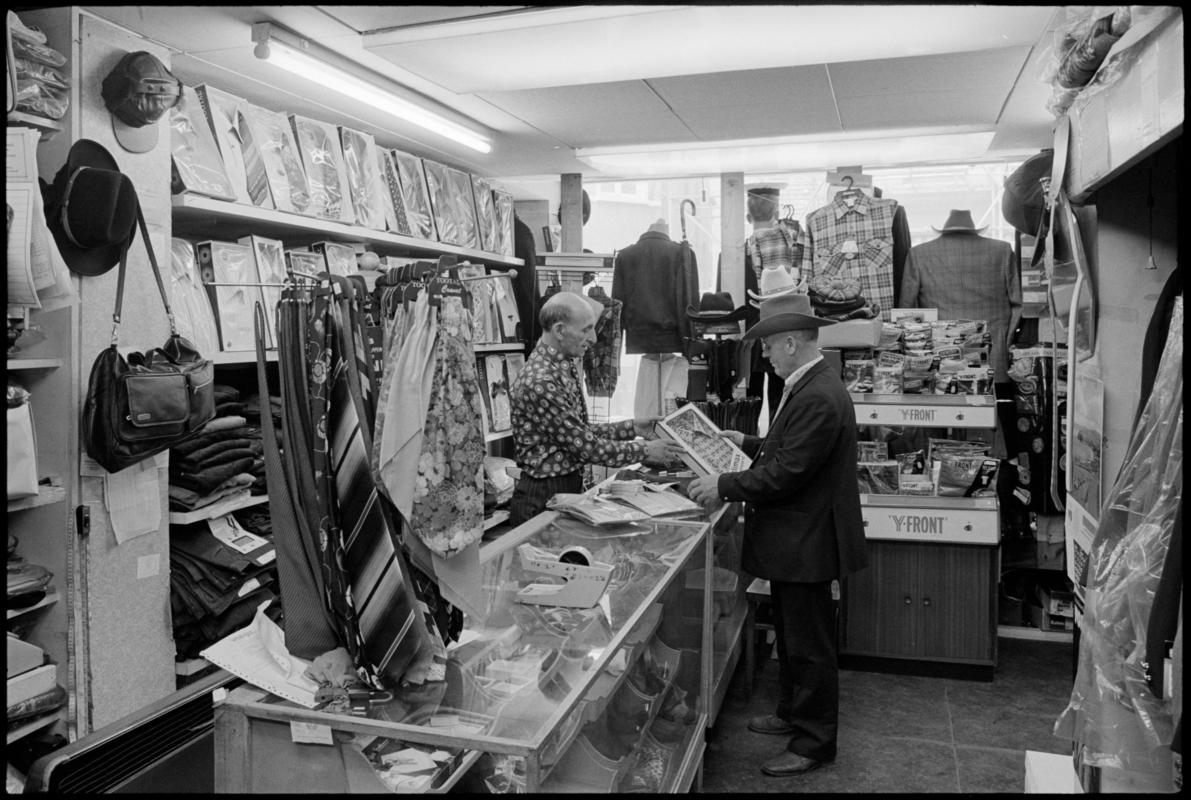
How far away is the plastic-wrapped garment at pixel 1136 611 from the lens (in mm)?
1502

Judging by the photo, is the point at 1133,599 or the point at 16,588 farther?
the point at 16,588

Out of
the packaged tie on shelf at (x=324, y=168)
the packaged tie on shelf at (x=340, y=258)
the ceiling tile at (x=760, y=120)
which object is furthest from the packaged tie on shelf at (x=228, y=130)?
the ceiling tile at (x=760, y=120)

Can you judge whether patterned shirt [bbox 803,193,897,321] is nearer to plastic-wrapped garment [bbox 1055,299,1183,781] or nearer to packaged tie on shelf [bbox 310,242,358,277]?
packaged tie on shelf [bbox 310,242,358,277]

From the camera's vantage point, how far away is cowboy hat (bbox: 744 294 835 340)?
3555mm

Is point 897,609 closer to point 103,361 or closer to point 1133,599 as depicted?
point 1133,599

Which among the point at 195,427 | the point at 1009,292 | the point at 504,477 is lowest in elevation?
the point at 504,477

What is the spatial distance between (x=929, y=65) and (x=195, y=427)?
11.1ft

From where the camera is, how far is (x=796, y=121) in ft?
16.8

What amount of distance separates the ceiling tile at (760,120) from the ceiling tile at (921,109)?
0.40ft

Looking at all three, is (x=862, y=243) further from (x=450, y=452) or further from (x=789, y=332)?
(x=450, y=452)

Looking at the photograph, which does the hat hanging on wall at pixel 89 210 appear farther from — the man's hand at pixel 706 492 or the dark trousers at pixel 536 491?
the man's hand at pixel 706 492

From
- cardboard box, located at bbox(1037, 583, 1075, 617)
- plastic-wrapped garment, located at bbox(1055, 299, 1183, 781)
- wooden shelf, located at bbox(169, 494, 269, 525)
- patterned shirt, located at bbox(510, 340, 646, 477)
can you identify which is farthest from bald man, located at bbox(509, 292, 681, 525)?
cardboard box, located at bbox(1037, 583, 1075, 617)

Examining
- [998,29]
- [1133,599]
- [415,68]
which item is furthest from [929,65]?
[1133,599]

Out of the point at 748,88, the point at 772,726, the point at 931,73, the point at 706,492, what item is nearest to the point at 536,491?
the point at 706,492
